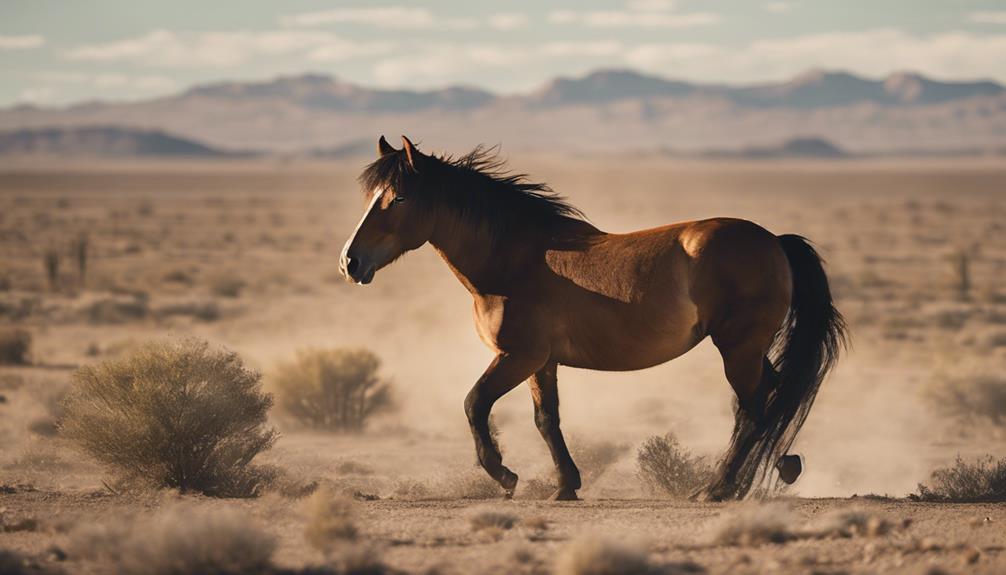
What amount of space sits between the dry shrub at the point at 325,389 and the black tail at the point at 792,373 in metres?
7.51

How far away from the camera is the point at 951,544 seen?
670cm

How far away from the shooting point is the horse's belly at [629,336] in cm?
812

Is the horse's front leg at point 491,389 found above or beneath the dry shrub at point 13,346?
above

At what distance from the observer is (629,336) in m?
8.16

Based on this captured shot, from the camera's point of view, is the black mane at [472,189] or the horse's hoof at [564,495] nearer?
the black mane at [472,189]

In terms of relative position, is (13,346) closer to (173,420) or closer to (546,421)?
(173,420)

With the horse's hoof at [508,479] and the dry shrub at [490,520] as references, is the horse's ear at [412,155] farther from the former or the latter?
the dry shrub at [490,520]

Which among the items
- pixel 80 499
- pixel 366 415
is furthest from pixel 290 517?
pixel 366 415

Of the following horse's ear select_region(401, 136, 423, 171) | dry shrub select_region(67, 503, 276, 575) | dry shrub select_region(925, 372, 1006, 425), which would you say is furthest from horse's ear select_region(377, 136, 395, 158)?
dry shrub select_region(925, 372, 1006, 425)

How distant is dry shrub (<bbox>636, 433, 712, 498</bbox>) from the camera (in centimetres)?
952

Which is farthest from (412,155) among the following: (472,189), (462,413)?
(462,413)

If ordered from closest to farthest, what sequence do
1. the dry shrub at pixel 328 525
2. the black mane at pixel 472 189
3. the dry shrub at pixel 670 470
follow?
the dry shrub at pixel 328 525 → the black mane at pixel 472 189 → the dry shrub at pixel 670 470

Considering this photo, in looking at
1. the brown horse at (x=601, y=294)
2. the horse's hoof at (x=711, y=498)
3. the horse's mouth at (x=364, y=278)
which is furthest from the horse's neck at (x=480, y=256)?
the horse's hoof at (x=711, y=498)

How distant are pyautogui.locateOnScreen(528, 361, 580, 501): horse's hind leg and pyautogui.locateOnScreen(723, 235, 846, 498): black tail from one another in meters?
1.09
